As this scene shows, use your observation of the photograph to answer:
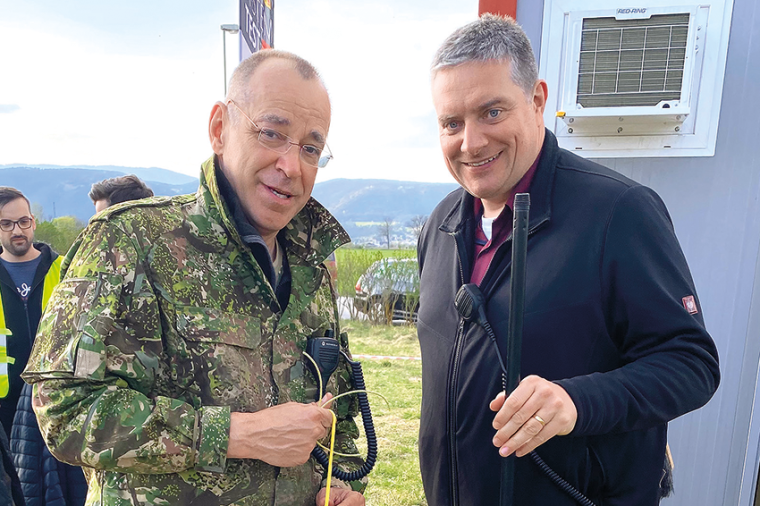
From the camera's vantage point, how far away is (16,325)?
3.20 metres

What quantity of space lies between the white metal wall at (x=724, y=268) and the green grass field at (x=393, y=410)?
2457 mm

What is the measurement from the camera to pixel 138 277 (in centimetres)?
119

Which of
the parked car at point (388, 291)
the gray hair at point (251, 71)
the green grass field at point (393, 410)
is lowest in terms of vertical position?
the green grass field at point (393, 410)

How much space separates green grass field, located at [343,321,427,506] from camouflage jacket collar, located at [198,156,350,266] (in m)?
3.18

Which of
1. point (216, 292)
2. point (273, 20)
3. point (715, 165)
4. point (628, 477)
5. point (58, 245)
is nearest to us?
point (216, 292)

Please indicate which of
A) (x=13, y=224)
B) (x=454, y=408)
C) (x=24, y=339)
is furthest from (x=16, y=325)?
(x=454, y=408)

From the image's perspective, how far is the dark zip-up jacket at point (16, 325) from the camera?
3027 millimetres

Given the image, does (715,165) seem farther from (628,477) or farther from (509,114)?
(628,477)

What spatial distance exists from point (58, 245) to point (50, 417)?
11.5ft

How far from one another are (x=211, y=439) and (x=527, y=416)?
740mm

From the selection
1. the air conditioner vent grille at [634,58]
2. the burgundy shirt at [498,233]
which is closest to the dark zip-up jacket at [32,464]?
the burgundy shirt at [498,233]

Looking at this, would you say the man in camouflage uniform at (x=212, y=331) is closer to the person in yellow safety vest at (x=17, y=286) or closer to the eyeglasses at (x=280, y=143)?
the eyeglasses at (x=280, y=143)

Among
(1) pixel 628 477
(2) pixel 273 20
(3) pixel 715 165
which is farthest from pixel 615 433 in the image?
(2) pixel 273 20

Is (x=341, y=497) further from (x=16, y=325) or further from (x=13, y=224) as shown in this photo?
(x=13, y=224)
